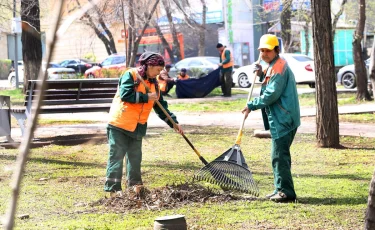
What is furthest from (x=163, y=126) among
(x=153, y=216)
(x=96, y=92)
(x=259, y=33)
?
(x=259, y=33)

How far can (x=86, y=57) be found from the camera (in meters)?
51.2

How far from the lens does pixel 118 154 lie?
22.3 ft

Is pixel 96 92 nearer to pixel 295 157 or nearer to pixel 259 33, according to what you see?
pixel 295 157

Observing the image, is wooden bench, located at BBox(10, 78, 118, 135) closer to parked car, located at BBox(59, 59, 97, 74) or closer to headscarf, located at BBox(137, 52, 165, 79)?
headscarf, located at BBox(137, 52, 165, 79)

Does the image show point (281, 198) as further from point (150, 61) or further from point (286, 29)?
point (286, 29)

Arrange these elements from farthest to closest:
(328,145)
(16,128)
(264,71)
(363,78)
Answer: (363,78)
(16,128)
(328,145)
(264,71)

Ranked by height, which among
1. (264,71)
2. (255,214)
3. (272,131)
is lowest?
(255,214)

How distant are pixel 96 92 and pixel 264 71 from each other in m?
5.72

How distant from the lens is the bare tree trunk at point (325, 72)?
1009 centimetres

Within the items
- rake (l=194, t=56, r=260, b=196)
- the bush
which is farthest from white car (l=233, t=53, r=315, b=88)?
the bush

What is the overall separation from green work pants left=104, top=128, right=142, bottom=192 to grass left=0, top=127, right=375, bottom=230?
27cm

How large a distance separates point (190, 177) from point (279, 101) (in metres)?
1.83

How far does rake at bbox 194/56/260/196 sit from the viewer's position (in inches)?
267

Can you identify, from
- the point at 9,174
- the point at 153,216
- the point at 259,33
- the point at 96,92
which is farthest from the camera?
the point at 259,33
